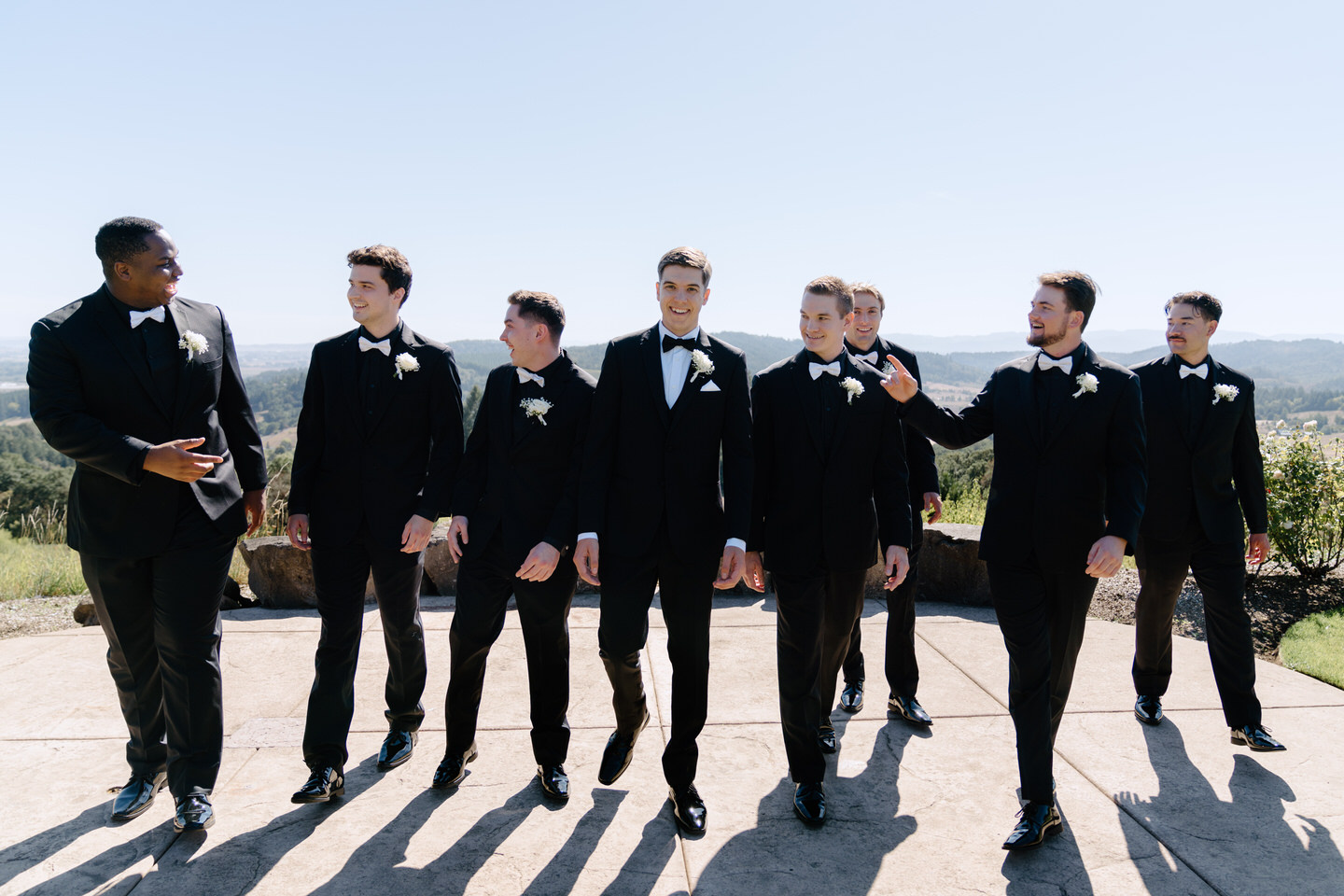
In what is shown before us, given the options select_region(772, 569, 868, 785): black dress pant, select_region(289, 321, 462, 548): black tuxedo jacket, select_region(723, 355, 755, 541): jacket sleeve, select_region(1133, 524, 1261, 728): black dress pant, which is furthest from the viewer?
select_region(1133, 524, 1261, 728): black dress pant

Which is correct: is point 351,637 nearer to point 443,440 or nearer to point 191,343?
point 443,440

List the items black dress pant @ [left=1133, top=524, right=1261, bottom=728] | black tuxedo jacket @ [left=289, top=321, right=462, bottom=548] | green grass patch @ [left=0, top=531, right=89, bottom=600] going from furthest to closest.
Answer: green grass patch @ [left=0, top=531, right=89, bottom=600], black dress pant @ [left=1133, top=524, right=1261, bottom=728], black tuxedo jacket @ [left=289, top=321, right=462, bottom=548]

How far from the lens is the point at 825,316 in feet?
11.5

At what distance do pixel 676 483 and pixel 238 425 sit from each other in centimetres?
206

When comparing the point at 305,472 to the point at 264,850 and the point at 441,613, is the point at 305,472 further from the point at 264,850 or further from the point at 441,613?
the point at 441,613

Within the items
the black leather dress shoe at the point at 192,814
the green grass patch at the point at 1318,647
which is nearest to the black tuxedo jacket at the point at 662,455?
the black leather dress shoe at the point at 192,814

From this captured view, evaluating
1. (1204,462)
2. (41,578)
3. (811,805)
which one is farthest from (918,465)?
(41,578)

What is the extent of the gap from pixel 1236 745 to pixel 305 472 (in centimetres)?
484

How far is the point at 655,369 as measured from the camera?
3.39 meters

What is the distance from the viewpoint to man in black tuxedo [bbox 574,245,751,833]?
11.0ft

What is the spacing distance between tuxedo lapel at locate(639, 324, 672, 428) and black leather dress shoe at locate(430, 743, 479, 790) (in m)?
1.81

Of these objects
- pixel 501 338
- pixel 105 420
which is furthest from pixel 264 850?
pixel 501 338

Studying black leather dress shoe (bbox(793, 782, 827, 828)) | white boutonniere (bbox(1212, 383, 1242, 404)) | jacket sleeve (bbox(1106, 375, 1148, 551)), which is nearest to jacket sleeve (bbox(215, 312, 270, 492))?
black leather dress shoe (bbox(793, 782, 827, 828))

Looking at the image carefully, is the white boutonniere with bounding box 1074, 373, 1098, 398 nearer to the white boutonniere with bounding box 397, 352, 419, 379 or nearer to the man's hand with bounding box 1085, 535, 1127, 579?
the man's hand with bounding box 1085, 535, 1127, 579
